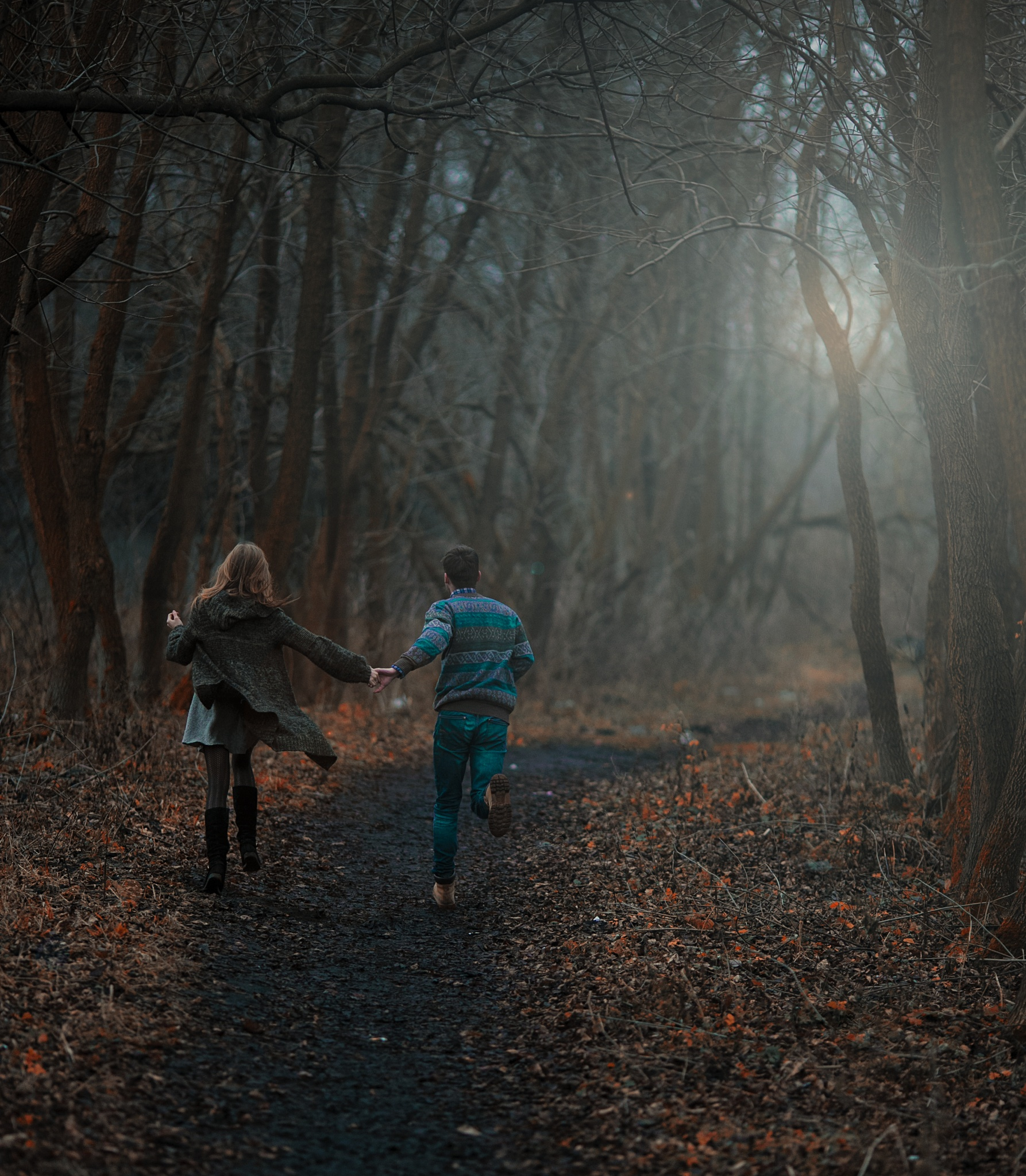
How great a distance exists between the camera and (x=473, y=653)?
5.74 m

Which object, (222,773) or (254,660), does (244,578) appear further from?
(222,773)

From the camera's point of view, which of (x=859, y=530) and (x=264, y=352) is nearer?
(x=859, y=530)

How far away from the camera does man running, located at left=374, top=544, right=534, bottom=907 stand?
5.69m

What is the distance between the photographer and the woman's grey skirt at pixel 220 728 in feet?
18.4

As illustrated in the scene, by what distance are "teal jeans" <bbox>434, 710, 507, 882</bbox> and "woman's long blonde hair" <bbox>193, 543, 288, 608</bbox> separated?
3.49ft

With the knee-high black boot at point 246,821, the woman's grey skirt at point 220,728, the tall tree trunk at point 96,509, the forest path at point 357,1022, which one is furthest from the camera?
the tall tree trunk at point 96,509

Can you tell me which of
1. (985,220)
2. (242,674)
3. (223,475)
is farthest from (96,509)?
(985,220)

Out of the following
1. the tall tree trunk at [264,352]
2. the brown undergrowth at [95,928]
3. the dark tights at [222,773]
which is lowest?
the brown undergrowth at [95,928]

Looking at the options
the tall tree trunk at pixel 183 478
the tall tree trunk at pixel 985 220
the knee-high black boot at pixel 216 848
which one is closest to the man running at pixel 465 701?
the knee-high black boot at pixel 216 848

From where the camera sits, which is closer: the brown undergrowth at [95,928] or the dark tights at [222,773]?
the brown undergrowth at [95,928]

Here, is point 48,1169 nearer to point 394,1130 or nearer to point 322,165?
point 394,1130

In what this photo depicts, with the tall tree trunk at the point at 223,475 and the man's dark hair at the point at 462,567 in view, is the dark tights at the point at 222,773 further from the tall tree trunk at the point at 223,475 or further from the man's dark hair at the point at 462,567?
the tall tree trunk at the point at 223,475

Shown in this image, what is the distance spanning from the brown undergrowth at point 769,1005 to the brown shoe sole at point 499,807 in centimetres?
55

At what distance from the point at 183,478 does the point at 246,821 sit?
488 centimetres
